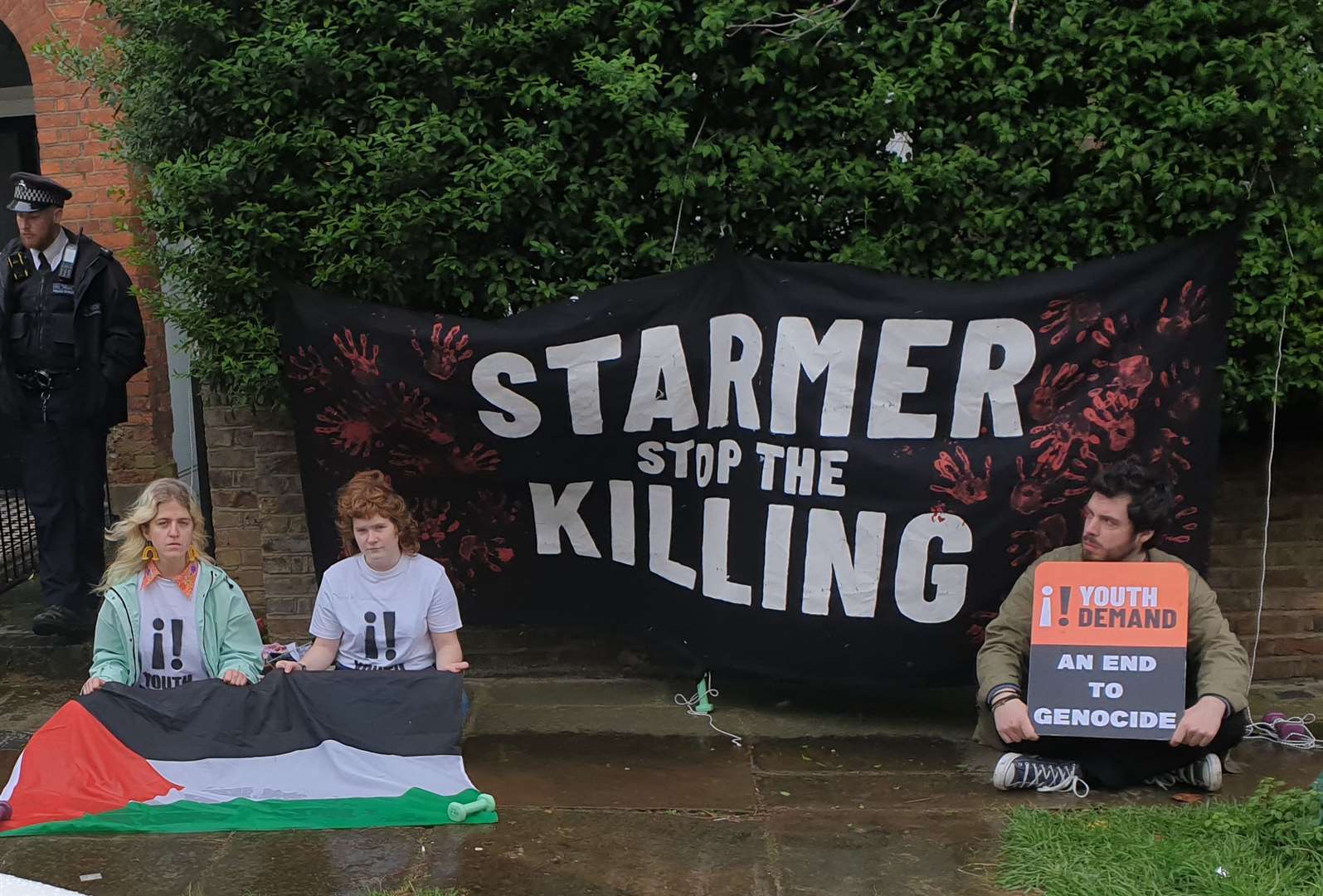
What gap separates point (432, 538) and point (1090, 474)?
9.16 ft

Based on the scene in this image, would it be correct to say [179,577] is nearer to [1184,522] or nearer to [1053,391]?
[1053,391]

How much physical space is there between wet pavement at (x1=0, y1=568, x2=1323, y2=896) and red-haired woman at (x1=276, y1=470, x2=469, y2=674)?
22.6 inches

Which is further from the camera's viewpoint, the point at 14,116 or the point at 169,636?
the point at 14,116

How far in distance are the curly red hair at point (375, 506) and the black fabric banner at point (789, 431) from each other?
27.2 inches

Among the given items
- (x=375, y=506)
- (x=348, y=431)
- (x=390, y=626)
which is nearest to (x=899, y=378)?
(x=375, y=506)

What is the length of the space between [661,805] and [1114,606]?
5.83 feet

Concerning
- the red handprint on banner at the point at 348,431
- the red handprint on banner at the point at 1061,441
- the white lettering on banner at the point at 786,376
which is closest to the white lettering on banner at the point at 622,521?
the white lettering on banner at the point at 786,376

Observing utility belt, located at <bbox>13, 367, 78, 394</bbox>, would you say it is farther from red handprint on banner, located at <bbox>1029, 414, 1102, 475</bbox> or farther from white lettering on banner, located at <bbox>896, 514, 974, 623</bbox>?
red handprint on banner, located at <bbox>1029, 414, 1102, 475</bbox>

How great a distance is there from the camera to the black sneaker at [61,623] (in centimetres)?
621

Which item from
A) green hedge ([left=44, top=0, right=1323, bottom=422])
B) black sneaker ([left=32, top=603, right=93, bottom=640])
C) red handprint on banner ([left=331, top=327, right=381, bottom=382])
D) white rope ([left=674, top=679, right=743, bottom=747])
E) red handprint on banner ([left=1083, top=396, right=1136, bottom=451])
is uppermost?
green hedge ([left=44, top=0, right=1323, bottom=422])

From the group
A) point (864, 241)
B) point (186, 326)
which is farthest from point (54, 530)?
point (864, 241)

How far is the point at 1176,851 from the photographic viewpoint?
161 inches

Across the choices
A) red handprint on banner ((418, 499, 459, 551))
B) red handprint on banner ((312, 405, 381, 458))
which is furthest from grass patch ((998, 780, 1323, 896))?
red handprint on banner ((312, 405, 381, 458))

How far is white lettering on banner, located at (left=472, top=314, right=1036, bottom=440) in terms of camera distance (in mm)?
5168
